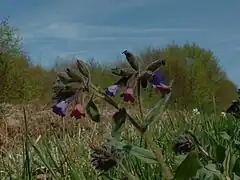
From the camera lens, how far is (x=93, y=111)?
3.89 feet

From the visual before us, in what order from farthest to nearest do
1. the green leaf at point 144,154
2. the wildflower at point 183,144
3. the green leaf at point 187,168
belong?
the wildflower at point 183,144 < the green leaf at point 144,154 < the green leaf at point 187,168

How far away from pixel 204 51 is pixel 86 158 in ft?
55.4

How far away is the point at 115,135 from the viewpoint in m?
1.16

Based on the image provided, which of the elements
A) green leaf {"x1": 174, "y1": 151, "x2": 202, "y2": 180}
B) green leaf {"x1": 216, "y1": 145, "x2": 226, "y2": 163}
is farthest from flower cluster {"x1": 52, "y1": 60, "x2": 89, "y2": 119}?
green leaf {"x1": 216, "y1": 145, "x2": 226, "y2": 163}

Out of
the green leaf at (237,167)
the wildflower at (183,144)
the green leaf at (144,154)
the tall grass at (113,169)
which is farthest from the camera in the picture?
the tall grass at (113,169)

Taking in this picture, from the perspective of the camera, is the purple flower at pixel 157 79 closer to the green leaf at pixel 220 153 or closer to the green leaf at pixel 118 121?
the green leaf at pixel 118 121

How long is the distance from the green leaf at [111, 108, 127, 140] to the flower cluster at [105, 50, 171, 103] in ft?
0.10

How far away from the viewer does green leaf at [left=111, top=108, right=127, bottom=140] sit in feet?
3.70

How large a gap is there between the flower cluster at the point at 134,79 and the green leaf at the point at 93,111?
4 centimetres

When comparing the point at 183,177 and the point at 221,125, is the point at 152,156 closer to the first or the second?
the point at 183,177

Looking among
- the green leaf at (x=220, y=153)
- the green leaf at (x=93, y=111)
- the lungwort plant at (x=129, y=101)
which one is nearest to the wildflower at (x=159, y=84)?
the lungwort plant at (x=129, y=101)

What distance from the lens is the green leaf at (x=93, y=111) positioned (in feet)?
3.85

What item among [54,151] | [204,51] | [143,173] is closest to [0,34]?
[204,51]

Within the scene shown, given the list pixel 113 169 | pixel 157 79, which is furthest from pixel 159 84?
pixel 113 169
